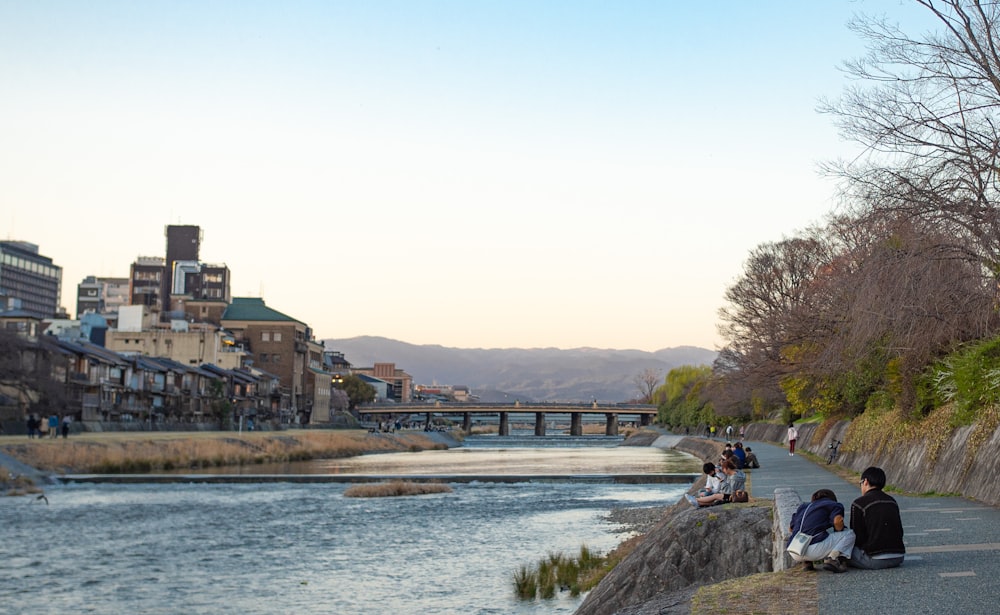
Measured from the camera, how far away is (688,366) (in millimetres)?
119000

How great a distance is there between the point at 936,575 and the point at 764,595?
6.12 ft

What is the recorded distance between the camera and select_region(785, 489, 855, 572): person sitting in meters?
9.71

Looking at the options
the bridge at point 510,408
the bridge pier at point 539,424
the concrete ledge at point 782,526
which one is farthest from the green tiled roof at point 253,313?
the concrete ledge at point 782,526

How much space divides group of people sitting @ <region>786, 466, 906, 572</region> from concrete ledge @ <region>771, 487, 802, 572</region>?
2.25ft

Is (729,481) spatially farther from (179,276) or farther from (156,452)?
(179,276)

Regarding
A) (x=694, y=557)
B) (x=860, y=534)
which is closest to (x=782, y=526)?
(x=860, y=534)

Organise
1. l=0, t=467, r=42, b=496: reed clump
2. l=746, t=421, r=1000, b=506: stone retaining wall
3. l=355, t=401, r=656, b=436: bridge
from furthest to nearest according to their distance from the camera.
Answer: l=355, t=401, r=656, b=436: bridge
l=0, t=467, r=42, b=496: reed clump
l=746, t=421, r=1000, b=506: stone retaining wall

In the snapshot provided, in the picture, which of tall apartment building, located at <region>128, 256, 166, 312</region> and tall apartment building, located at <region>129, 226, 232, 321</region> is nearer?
tall apartment building, located at <region>129, 226, 232, 321</region>

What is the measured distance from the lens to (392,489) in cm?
4016

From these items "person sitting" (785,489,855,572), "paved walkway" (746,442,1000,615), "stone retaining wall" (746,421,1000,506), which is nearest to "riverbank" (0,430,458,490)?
"stone retaining wall" (746,421,1000,506)

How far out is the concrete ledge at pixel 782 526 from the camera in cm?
1070

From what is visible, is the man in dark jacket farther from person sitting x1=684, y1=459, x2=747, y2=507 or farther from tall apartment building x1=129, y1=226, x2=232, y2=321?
tall apartment building x1=129, y1=226, x2=232, y2=321

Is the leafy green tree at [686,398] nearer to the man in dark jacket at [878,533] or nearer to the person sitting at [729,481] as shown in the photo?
the person sitting at [729,481]

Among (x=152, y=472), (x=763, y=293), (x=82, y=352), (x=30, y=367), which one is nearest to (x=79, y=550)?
(x=152, y=472)
